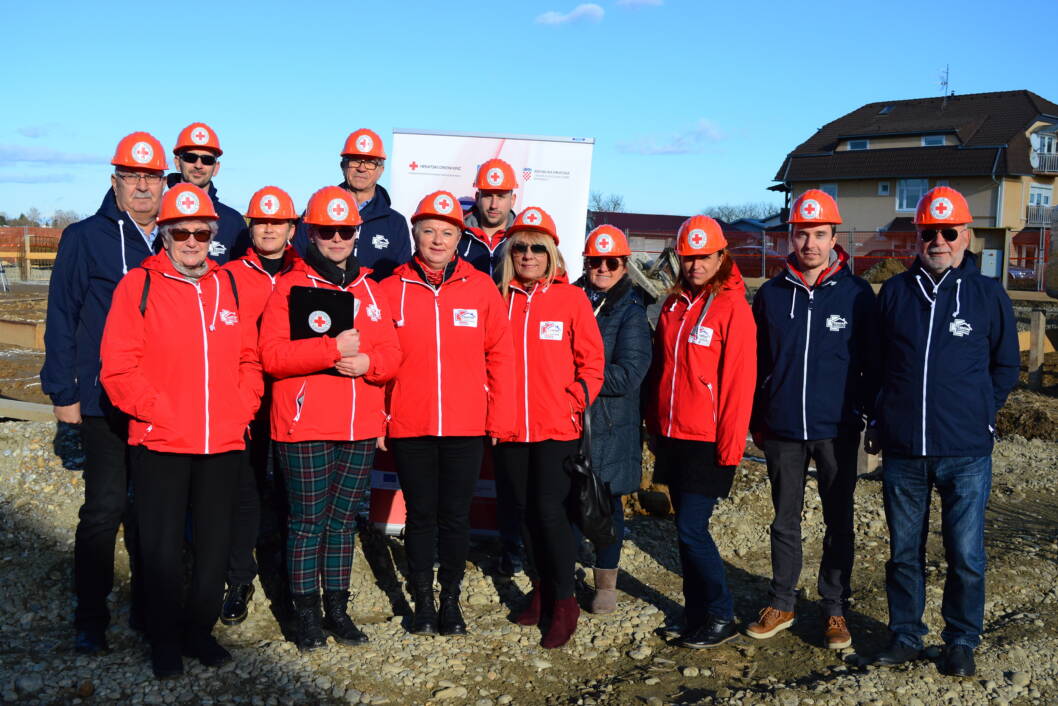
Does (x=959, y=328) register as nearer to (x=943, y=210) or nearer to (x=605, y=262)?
(x=943, y=210)

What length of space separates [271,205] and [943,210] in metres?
3.22

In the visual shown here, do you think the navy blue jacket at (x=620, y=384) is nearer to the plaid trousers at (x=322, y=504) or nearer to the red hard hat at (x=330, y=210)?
the plaid trousers at (x=322, y=504)

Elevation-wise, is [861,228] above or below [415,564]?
above

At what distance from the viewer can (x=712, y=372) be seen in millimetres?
4695

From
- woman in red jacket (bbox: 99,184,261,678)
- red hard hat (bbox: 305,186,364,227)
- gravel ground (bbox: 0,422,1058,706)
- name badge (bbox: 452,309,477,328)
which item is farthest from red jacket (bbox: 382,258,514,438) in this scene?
gravel ground (bbox: 0,422,1058,706)

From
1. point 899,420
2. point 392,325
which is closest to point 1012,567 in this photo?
point 899,420

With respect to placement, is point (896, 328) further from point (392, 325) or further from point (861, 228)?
point (861, 228)

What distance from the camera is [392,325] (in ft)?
14.9

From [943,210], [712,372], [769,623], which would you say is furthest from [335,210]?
[769,623]

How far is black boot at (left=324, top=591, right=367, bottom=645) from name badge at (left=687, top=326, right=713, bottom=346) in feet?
7.24

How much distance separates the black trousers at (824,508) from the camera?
4.77m

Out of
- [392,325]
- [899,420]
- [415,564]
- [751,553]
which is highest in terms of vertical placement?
[392,325]

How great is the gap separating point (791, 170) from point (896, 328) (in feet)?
157

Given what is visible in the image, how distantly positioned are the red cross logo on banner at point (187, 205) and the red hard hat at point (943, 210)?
3.28 metres
